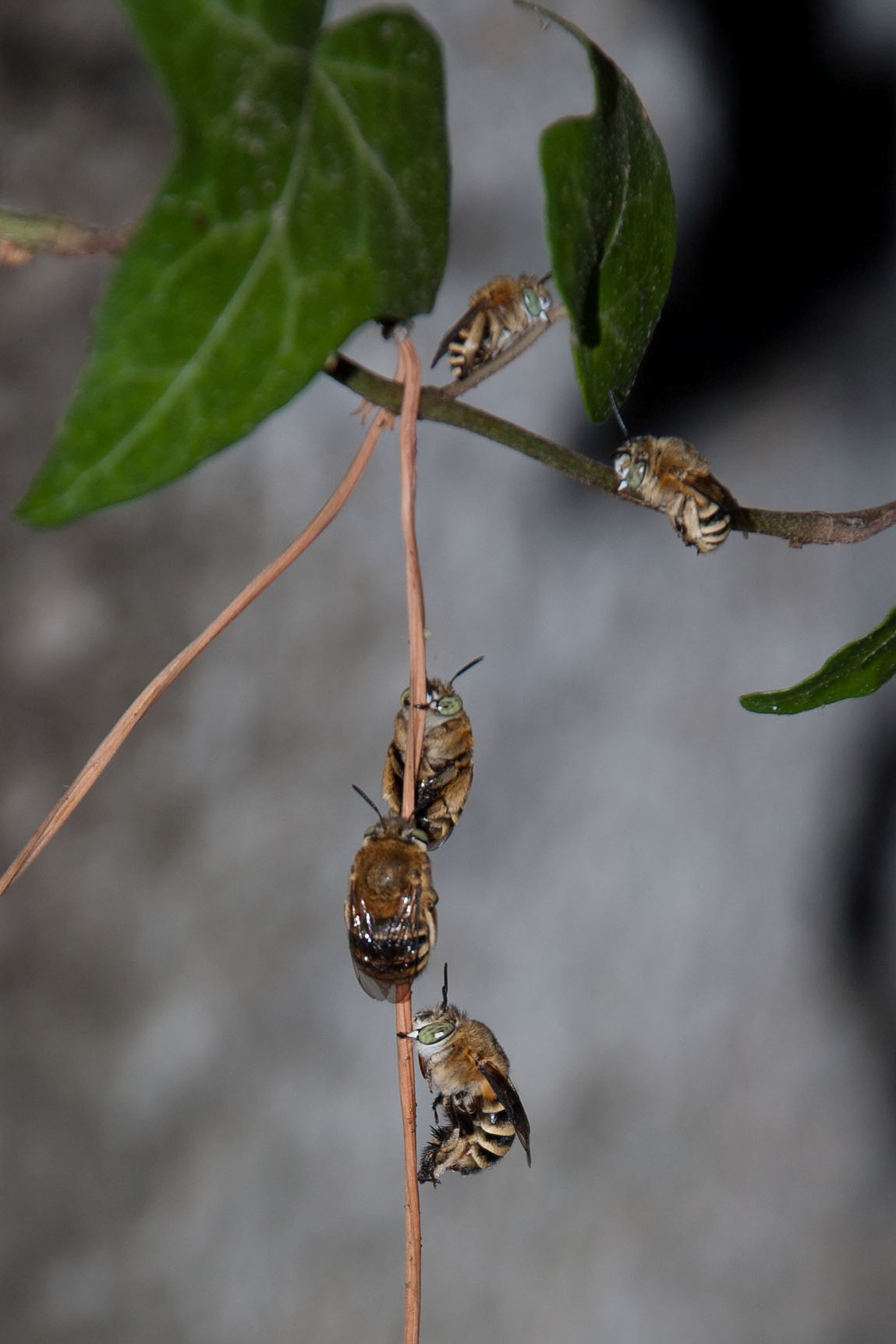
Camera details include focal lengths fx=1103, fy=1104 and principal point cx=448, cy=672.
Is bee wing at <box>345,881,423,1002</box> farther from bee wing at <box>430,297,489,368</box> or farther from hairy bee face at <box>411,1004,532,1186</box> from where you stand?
bee wing at <box>430,297,489,368</box>

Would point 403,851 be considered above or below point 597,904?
below

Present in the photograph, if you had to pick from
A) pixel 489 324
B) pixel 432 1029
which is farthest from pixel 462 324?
pixel 432 1029

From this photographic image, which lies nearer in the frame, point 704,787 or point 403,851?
point 403,851

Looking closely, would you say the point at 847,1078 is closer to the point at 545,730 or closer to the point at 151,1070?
the point at 545,730

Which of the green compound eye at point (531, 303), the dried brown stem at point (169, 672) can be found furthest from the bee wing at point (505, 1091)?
the green compound eye at point (531, 303)

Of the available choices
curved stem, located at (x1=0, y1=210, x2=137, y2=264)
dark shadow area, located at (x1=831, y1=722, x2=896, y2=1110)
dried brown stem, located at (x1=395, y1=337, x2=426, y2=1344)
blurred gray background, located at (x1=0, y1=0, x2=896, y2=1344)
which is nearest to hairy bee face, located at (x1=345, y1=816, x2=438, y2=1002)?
dried brown stem, located at (x1=395, y1=337, x2=426, y2=1344)

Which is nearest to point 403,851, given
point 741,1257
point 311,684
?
point 311,684
